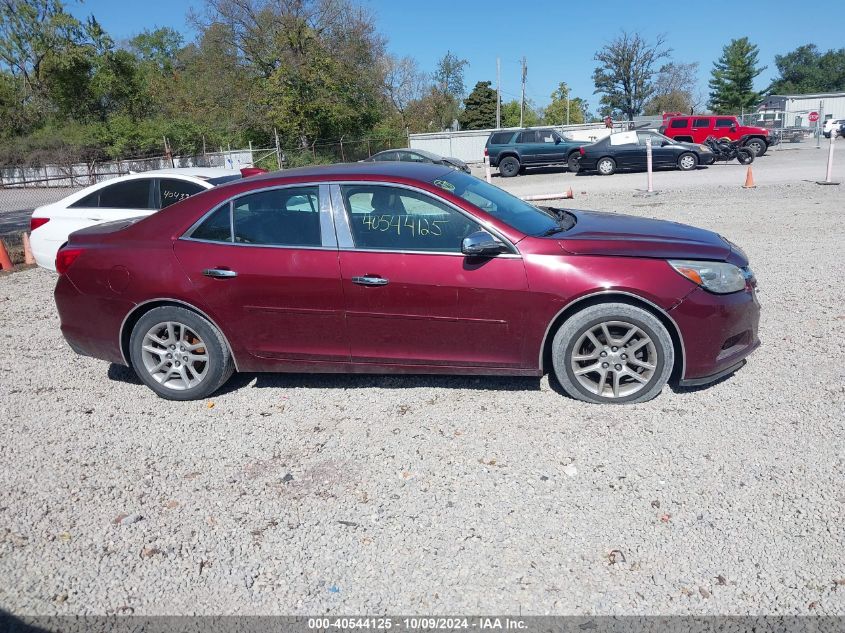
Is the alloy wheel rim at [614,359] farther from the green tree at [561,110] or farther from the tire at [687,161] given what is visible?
the green tree at [561,110]

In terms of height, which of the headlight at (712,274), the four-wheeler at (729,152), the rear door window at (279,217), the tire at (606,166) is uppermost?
the four-wheeler at (729,152)

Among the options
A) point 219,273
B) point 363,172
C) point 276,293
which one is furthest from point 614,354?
point 219,273

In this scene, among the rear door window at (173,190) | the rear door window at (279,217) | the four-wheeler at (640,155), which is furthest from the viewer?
the four-wheeler at (640,155)

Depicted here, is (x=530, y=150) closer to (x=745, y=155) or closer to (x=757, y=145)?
(x=745, y=155)

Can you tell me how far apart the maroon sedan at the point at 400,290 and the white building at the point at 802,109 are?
144 ft

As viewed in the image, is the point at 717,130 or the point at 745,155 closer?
the point at 745,155

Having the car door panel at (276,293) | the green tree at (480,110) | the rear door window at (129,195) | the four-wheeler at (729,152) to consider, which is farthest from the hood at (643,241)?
the green tree at (480,110)

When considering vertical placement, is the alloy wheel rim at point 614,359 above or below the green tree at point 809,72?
below

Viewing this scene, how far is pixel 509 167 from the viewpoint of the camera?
27734 mm

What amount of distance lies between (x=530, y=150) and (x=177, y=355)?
24522 mm

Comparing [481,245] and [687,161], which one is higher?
[687,161]

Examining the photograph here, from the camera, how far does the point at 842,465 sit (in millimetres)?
3533

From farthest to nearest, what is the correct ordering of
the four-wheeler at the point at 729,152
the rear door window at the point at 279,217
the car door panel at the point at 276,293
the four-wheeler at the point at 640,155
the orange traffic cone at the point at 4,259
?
the four-wheeler at the point at 729,152
the four-wheeler at the point at 640,155
the orange traffic cone at the point at 4,259
the rear door window at the point at 279,217
the car door panel at the point at 276,293

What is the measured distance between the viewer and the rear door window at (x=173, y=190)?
812 cm
